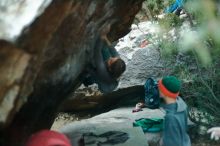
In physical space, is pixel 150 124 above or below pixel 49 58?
below

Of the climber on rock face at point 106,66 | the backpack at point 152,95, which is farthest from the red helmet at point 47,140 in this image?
the backpack at point 152,95

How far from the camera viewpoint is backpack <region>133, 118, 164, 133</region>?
6.77 m

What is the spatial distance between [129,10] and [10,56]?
129 inches

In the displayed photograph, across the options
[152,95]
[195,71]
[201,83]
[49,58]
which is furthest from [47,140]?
[195,71]

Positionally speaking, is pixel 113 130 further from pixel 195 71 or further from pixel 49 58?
pixel 49 58

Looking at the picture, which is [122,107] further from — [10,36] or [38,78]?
[10,36]

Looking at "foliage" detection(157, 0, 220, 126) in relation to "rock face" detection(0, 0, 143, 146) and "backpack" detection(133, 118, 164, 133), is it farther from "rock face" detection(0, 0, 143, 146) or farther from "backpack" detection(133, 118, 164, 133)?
"rock face" detection(0, 0, 143, 146)

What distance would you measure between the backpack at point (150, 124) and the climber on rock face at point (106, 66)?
5.68 feet

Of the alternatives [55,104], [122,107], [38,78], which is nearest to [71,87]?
[55,104]

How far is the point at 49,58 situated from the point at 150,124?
3.29 metres

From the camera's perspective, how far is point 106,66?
4.97 metres

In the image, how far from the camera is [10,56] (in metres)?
2.96

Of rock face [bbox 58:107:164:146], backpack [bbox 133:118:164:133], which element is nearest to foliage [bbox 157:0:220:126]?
rock face [bbox 58:107:164:146]

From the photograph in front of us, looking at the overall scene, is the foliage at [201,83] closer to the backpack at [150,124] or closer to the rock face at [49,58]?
the backpack at [150,124]
